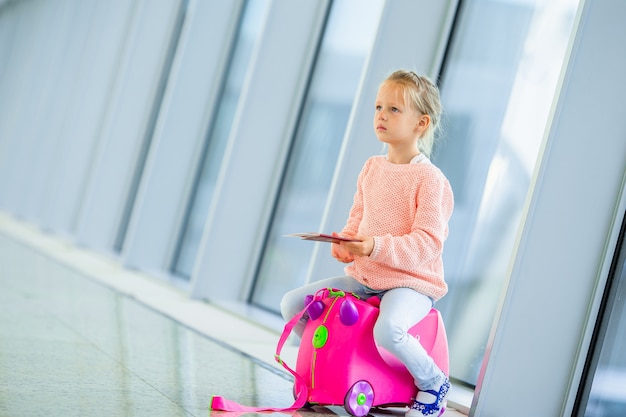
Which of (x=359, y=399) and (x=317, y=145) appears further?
(x=317, y=145)

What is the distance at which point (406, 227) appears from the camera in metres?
2.38

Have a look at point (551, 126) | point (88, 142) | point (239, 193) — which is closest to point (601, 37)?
point (551, 126)

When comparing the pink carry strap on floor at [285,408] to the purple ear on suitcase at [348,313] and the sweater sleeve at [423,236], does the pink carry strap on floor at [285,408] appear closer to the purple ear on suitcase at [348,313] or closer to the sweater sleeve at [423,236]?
the purple ear on suitcase at [348,313]

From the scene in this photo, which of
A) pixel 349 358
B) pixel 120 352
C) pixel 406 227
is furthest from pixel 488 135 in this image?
pixel 120 352

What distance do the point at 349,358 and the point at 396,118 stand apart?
2.44ft

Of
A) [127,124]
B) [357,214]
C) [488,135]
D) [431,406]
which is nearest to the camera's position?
[431,406]

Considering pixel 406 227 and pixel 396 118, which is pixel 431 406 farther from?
pixel 396 118

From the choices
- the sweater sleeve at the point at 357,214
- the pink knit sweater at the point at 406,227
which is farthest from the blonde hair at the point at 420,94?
the sweater sleeve at the point at 357,214

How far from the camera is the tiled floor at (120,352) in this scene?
6.49ft

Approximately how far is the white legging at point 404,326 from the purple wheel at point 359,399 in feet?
0.44

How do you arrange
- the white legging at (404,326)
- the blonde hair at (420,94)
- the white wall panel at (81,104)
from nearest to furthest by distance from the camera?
the white legging at (404,326) → the blonde hair at (420,94) → the white wall panel at (81,104)

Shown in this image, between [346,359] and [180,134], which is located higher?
[180,134]

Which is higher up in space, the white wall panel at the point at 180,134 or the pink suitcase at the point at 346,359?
the white wall panel at the point at 180,134

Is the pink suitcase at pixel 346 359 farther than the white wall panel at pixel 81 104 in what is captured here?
No
